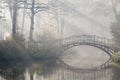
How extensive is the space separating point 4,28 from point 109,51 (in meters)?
39.3

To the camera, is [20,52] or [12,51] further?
[20,52]

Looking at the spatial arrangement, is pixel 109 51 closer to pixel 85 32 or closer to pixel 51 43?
pixel 51 43

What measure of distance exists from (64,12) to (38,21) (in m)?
17.0

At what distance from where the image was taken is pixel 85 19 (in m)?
91.4

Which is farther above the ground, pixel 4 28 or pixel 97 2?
pixel 97 2

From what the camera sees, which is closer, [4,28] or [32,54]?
[32,54]

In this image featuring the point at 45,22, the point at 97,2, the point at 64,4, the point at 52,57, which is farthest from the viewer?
the point at 97,2

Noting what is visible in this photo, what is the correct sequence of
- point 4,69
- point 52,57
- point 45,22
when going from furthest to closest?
point 45,22
point 52,57
point 4,69

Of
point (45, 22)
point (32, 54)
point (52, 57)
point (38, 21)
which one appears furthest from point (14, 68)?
point (38, 21)

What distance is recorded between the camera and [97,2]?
74.8 metres

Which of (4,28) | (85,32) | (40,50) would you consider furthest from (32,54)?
(85,32)

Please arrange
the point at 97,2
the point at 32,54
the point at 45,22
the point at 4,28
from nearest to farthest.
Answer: the point at 32,54 < the point at 45,22 < the point at 97,2 < the point at 4,28

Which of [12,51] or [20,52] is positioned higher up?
[12,51]

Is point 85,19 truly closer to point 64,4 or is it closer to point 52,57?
point 64,4
